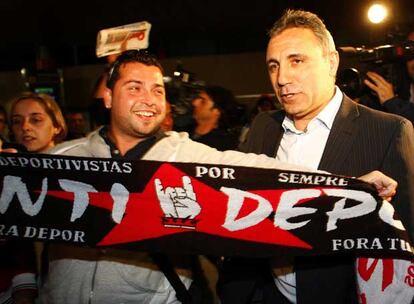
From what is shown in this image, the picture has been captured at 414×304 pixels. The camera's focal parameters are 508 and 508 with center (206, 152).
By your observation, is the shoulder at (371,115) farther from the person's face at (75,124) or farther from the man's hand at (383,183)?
the person's face at (75,124)

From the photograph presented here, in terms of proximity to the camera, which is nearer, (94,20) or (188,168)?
(188,168)

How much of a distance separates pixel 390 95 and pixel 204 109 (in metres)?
1.98

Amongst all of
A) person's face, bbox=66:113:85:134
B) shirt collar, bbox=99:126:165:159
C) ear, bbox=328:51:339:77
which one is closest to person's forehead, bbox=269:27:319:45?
ear, bbox=328:51:339:77

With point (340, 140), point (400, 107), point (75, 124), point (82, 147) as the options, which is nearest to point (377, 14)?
point (400, 107)

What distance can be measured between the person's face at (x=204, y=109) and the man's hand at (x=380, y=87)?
178 centimetres

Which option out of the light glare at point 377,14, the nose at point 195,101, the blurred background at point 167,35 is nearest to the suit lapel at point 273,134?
the nose at point 195,101

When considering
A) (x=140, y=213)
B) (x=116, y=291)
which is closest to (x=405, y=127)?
(x=140, y=213)

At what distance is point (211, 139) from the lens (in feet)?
14.6

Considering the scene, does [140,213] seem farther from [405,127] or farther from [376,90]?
[376,90]

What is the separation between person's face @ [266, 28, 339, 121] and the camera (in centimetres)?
233

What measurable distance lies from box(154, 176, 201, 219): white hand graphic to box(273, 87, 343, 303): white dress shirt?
516 mm

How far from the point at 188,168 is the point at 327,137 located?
27.1 inches

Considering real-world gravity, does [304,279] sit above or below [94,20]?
below

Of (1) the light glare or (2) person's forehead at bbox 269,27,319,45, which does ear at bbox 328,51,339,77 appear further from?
(1) the light glare
